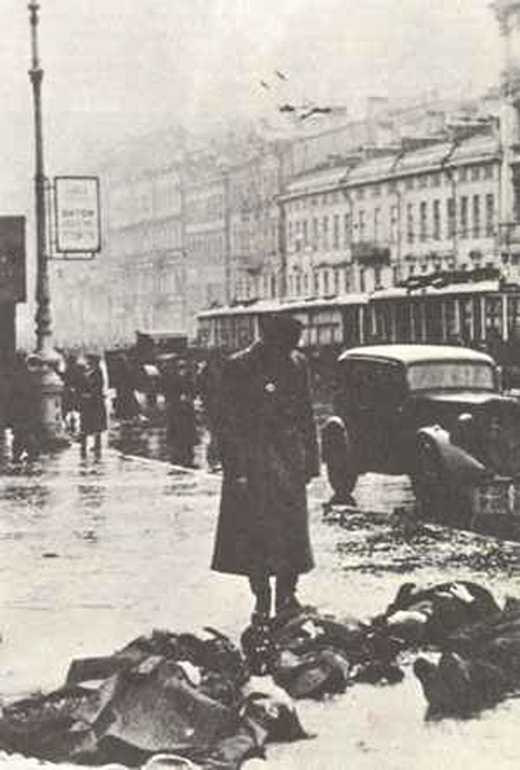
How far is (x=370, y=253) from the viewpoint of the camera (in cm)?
3631

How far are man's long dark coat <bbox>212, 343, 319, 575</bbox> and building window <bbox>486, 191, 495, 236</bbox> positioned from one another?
77.0ft

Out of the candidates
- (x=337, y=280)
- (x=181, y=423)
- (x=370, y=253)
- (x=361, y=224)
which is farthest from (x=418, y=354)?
(x=337, y=280)

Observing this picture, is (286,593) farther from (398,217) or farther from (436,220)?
(436,220)

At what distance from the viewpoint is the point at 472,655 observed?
18.8 ft

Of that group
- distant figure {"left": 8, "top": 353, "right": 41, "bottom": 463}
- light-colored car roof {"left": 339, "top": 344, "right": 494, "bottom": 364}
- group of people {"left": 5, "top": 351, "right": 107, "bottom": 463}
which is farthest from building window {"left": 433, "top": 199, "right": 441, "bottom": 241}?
light-colored car roof {"left": 339, "top": 344, "right": 494, "bottom": 364}

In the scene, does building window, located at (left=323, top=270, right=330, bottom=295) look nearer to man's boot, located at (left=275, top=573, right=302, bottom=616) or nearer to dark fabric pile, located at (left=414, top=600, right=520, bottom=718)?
man's boot, located at (left=275, top=573, right=302, bottom=616)

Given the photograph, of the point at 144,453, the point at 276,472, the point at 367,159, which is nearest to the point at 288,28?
the point at 276,472

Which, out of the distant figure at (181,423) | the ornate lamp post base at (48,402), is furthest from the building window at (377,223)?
the ornate lamp post base at (48,402)

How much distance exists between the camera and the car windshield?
12.3 metres

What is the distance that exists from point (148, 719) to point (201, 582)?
3040mm

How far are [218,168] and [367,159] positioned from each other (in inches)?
654

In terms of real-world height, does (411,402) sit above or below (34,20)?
below

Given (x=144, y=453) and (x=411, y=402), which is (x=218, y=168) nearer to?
(x=144, y=453)

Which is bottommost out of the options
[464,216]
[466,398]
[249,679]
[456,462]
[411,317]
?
[249,679]
